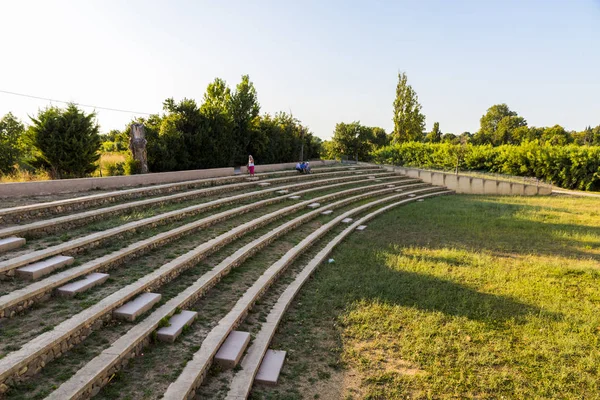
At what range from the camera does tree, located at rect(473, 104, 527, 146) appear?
6556cm

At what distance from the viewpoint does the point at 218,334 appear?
13.8 ft

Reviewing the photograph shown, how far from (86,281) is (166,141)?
1116 centimetres

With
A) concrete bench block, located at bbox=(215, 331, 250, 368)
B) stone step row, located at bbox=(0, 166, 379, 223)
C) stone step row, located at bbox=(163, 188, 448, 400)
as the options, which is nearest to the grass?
stone step row, located at bbox=(0, 166, 379, 223)

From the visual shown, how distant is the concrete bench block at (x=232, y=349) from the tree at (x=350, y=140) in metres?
28.9

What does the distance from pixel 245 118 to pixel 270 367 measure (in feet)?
62.4

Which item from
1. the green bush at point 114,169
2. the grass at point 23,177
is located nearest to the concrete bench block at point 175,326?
the grass at point 23,177

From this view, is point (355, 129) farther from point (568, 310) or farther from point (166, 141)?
point (568, 310)

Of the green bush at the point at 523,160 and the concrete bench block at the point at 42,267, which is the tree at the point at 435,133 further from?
the concrete bench block at the point at 42,267

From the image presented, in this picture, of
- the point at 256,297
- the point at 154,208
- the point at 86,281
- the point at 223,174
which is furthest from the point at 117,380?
the point at 223,174

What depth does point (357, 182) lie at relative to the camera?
20.2m

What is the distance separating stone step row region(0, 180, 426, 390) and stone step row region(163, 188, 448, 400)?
2.10 feet

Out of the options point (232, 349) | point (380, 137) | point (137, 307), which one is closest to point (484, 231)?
point (232, 349)

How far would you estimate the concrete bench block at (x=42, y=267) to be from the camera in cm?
429

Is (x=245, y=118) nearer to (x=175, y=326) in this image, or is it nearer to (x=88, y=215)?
(x=88, y=215)
